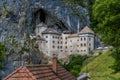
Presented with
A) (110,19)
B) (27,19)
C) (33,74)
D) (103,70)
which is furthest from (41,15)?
(33,74)

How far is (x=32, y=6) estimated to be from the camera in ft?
309

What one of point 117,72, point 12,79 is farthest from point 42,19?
point 12,79

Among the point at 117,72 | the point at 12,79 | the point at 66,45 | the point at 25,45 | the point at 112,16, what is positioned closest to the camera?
the point at 12,79

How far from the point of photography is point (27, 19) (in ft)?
306

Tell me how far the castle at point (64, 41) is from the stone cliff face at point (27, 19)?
249 centimetres

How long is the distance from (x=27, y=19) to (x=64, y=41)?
555 inches

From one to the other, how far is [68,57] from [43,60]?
7.66m

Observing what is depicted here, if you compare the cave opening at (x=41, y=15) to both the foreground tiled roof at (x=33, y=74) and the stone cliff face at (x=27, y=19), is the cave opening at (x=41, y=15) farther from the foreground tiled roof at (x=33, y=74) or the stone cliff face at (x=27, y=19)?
the foreground tiled roof at (x=33, y=74)

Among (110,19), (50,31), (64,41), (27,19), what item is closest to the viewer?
(110,19)

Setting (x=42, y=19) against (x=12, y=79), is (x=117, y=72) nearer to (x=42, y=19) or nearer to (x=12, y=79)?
(x=12, y=79)

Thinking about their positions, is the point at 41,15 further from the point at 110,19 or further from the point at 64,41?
the point at 110,19

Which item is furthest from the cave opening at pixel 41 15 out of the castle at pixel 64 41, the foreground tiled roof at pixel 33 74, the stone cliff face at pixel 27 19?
the foreground tiled roof at pixel 33 74

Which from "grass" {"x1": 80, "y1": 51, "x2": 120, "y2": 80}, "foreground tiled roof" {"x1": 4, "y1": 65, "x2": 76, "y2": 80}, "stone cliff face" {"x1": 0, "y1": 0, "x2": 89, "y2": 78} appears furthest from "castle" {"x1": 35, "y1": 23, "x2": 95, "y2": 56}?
"foreground tiled roof" {"x1": 4, "y1": 65, "x2": 76, "y2": 80}

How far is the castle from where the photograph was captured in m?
94.9
